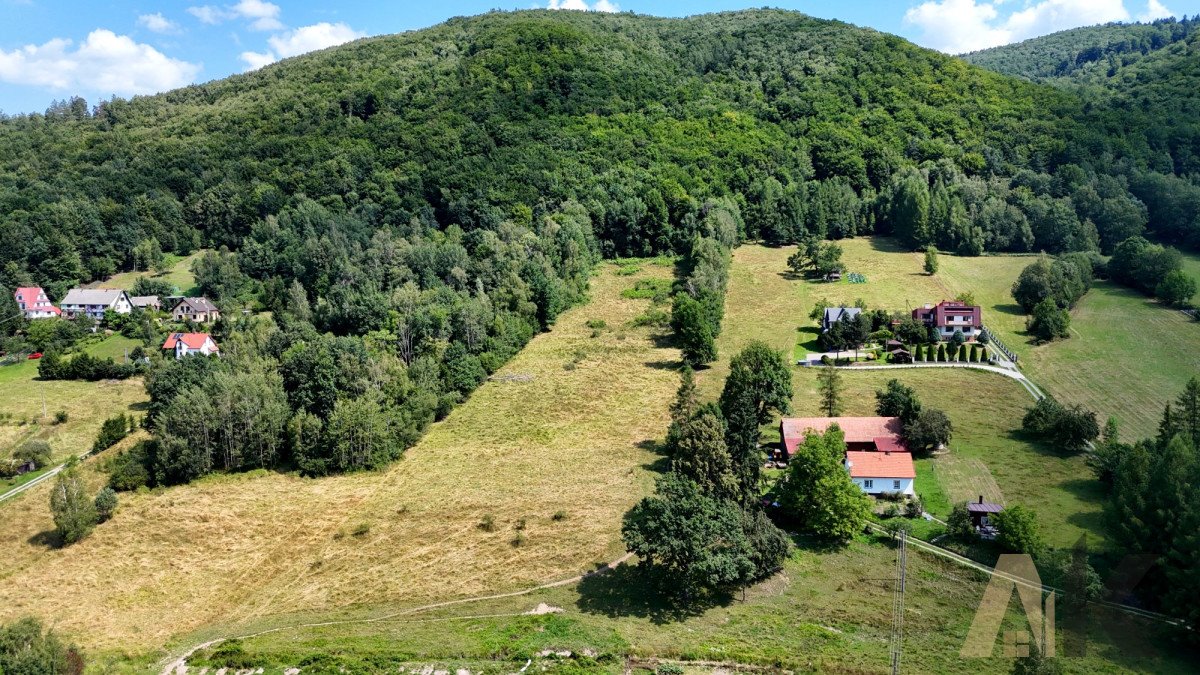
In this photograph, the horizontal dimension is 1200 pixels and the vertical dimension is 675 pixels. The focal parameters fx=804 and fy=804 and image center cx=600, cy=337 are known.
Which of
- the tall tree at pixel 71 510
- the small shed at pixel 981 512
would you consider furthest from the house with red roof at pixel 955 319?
the tall tree at pixel 71 510

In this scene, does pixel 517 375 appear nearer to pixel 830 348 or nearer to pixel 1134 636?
pixel 830 348

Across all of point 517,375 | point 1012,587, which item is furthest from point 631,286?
point 1012,587

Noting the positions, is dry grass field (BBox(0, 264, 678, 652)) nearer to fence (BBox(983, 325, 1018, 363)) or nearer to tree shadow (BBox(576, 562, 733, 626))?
tree shadow (BBox(576, 562, 733, 626))

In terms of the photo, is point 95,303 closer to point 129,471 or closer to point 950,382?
point 129,471

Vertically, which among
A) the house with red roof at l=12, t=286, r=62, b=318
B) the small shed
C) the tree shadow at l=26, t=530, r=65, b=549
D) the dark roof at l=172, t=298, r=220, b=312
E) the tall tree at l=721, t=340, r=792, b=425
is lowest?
the small shed

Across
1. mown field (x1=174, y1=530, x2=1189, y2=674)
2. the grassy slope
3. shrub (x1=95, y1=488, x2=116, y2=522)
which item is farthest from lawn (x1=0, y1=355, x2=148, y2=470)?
the grassy slope

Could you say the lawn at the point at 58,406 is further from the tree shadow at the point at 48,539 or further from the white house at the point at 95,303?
the white house at the point at 95,303

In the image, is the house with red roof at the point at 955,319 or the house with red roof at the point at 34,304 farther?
the house with red roof at the point at 34,304
